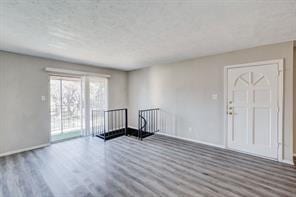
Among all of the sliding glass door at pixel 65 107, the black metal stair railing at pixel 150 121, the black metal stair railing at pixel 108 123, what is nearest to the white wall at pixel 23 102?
the sliding glass door at pixel 65 107

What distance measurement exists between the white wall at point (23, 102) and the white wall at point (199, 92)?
315 centimetres

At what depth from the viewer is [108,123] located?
5.78 metres

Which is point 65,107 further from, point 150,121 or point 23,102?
point 150,121

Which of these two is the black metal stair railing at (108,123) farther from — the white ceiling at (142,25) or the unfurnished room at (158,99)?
the white ceiling at (142,25)

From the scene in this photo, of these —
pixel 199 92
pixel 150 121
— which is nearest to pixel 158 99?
pixel 150 121

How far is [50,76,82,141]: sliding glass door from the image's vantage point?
4.67m

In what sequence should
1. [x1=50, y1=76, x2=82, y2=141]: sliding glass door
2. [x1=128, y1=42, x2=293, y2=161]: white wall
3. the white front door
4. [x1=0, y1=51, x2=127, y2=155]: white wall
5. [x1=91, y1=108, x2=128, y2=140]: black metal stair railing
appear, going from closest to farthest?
1. [x1=128, y1=42, x2=293, y2=161]: white wall
2. the white front door
3. [x1=0, y1=51, x2=127, y2=155]: white wall
4. [x1=50, y1=76, x2=82, y2=141]: sliding glass door
5. [x1=91, y1=108, x2=128, y2=140]: black metal stair railing

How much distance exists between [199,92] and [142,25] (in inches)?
106

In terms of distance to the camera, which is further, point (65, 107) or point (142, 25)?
point (65, 107)

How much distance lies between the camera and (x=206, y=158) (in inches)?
132

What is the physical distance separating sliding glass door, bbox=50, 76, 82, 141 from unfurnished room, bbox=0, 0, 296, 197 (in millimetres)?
31

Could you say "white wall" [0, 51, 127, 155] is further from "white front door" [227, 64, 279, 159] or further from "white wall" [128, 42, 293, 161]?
"white front door" [227, 64, 279, 159]

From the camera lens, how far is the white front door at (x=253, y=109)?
3240 millimetres

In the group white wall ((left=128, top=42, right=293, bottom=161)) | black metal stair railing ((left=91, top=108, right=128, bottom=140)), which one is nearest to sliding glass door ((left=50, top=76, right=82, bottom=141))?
black metal stair railing ((left=91, top=108, right=128, bottom=140))
